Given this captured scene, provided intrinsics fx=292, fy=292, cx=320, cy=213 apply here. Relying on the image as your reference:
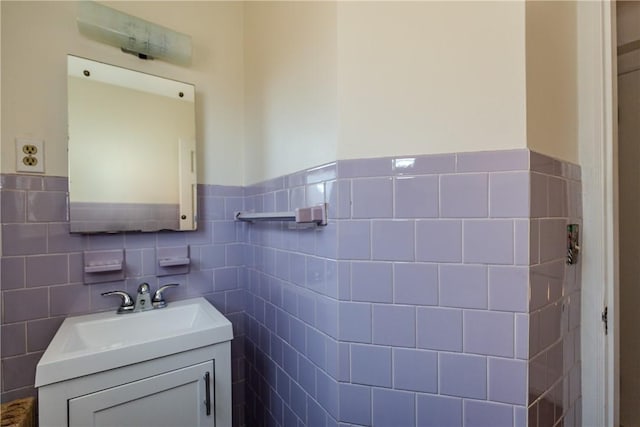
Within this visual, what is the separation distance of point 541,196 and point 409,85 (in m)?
0.43

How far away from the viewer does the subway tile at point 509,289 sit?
69 centimetres

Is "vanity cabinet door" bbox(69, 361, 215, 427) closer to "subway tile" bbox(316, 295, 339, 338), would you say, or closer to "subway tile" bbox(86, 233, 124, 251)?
"subway tile" bbox(316, 295, 339, 338)

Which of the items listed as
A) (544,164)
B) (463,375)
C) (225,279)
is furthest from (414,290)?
(225,279)

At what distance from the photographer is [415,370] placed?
0.77 metres

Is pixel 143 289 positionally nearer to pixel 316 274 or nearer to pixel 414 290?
pixel 316 274

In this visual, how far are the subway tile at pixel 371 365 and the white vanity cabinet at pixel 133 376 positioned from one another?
491mm

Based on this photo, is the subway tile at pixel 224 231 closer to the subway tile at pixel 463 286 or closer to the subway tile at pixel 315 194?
the subway tile at pixel 315 194

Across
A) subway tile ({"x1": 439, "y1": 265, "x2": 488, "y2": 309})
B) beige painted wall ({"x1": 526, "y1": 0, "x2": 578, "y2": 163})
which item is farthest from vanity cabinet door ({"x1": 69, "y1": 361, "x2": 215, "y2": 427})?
beige painted wall ({"x1": 526, "y1": 0, "x2": 578, "y2": 163})

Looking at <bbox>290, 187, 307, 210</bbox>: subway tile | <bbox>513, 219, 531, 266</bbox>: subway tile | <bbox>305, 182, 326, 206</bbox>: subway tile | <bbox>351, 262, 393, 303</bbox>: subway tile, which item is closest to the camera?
<bbox>513, 219, 531, 266</bbox>: subway tile

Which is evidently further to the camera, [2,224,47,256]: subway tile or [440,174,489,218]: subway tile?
[2,224,47,256]: subway tile

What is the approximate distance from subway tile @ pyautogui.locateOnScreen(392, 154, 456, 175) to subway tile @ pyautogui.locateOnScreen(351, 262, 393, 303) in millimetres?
255

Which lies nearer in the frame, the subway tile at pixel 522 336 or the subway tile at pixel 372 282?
the subway tile at pixel 522 336

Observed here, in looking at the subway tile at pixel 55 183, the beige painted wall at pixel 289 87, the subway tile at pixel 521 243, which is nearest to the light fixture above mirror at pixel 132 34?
the beige painted wall at pixel 289 87

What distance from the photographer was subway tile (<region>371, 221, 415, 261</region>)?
2.51 feet
